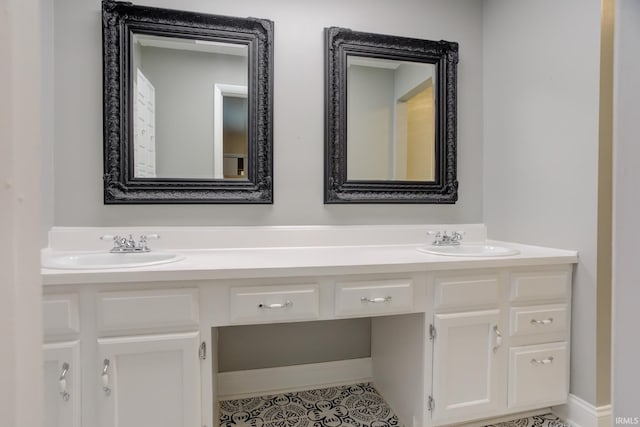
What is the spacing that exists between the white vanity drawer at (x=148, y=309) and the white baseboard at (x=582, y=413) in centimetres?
174

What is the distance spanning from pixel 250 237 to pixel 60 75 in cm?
118

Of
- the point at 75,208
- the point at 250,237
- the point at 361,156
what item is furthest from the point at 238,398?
the point at 361,156

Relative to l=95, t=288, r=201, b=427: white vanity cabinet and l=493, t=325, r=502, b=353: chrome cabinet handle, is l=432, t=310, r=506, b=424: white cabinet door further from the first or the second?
l=95, t=288, r=201, b=427: white vanity cabinet

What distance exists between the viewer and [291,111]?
1.96 m

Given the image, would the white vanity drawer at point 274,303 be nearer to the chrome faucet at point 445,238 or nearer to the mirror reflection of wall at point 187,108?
the mirror reflection of wall at point 187,108

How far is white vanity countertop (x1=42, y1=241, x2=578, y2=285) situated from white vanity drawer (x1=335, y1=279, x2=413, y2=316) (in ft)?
0.20

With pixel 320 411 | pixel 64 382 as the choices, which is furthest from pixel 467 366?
pixel 64 382

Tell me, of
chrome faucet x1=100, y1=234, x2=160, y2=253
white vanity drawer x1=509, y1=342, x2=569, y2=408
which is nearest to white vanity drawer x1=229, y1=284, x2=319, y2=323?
chrome faucet x1=100, y1=234, x2=160, y2=253

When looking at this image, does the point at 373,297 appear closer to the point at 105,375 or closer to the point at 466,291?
the point at 466,291

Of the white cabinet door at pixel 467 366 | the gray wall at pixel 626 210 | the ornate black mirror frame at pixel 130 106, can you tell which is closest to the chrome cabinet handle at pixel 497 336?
the white cabinet door at pixel 467 366

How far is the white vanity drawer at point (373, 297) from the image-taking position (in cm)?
144

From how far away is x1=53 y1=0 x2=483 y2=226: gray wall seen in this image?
173 centimetres

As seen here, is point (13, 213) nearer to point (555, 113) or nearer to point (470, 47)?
point (555, 113)

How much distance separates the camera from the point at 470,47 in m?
2.21
